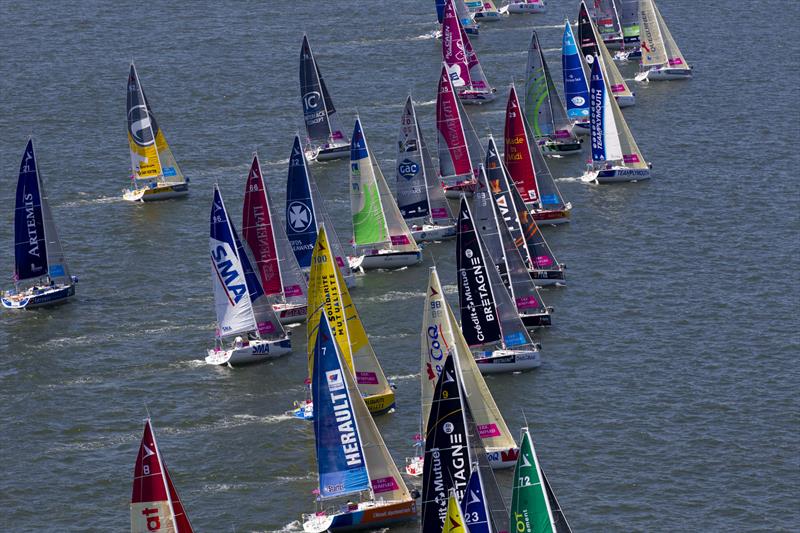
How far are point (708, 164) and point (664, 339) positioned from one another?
120ft

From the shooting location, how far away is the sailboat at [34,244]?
361ft

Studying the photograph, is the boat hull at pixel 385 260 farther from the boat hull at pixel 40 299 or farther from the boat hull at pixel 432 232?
the boat hull at pixel 40 299

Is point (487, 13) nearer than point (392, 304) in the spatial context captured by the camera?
No

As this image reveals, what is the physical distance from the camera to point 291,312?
10344 cm

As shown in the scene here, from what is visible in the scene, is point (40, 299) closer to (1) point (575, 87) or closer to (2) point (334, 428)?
(2) point (334, 428)

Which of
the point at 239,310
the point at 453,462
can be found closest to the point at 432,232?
the point at 239,310

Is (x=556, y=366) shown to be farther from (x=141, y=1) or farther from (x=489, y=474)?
(x=141, y=1)

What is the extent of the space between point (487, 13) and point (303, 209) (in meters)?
84.4

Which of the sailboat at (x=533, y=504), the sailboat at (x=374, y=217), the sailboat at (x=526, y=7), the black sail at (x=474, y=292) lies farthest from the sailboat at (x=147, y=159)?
the sailboat at (x=526, y=7)

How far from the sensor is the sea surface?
8369 cm

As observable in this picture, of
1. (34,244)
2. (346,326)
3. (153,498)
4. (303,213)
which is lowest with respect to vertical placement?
(34,244)

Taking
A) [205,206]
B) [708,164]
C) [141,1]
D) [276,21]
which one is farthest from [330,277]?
[141,1]

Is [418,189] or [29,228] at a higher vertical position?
→ [29,228]

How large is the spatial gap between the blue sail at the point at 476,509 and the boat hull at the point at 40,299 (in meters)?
Result: 49.8
